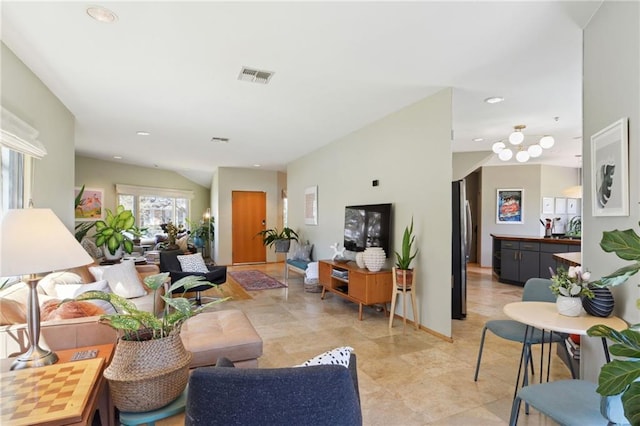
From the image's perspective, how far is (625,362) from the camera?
1021 mm

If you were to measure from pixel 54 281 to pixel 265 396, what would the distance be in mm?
2669

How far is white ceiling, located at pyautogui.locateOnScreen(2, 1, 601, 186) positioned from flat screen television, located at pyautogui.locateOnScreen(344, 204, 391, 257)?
1.23 meters

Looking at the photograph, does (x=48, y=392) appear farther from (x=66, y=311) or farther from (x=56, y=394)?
(x=66, y=311)

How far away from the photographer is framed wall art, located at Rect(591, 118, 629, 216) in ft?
5.72

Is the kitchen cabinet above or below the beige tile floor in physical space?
above

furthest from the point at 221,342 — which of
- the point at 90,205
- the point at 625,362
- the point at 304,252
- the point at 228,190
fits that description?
the point at 90,205

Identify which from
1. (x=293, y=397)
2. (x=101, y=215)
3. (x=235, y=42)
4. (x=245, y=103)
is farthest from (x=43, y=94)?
(x=101, y=215)

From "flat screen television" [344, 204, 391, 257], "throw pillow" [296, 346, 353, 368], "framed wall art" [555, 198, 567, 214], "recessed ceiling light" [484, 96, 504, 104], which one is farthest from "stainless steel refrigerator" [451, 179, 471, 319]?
"framed wall art" [555, 198, 567, 214]

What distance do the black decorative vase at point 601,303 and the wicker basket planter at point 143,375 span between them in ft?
7.22

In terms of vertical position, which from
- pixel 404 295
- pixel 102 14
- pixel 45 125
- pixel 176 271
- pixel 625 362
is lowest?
pixel 404 295

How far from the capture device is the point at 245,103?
3799 mm

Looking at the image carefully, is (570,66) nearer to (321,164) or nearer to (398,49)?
(398,49)

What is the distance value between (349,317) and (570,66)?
3394 mm

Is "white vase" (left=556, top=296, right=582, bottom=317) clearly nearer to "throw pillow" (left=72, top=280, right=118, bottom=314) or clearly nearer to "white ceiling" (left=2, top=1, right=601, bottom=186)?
"white ceiling" (left=2, top=1, right=601, bottom=186)
